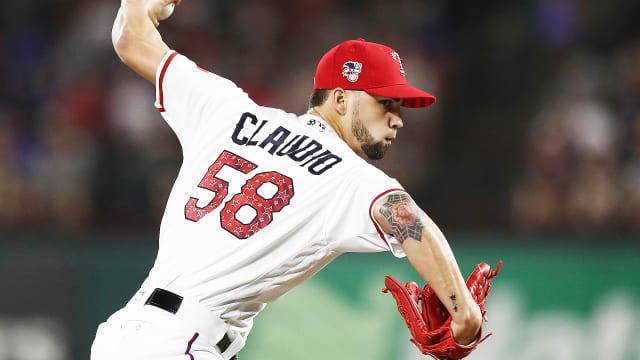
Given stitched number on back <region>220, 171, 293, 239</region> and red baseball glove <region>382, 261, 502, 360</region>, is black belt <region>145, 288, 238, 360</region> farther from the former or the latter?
red baseball glove <region>382, 261, 502, 360</region>

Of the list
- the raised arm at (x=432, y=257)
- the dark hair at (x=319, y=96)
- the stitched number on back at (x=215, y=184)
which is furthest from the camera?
the dark hair at (x=319, y=96)

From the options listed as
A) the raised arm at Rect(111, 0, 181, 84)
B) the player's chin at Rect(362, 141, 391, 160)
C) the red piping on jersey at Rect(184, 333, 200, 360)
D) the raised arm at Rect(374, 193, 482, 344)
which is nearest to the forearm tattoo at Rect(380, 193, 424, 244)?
the raised arm at Rect(374, 193, 482, 344)

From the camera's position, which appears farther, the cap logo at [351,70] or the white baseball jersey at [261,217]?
the cap logo at [351,70]

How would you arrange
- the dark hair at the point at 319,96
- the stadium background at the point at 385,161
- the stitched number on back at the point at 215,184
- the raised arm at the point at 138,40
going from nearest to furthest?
1. the stitched number on back at the point at 215,184
2. the raised arm at the point at 138,40
3. the dark hair at the point at 319,96
4. the stadium background at the point at 385,161

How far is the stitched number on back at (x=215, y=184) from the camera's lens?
11.3ft

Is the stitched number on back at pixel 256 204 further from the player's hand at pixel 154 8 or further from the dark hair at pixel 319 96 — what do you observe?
the player's hand at pixel 154 8

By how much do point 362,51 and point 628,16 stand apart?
7.48m

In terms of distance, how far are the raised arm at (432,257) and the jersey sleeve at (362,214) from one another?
65 mm

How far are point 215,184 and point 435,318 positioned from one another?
0.99m

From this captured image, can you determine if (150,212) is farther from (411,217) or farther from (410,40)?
(411,217)

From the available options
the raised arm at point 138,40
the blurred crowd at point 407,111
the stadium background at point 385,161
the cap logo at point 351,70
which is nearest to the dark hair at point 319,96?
the cap logo at point 351,70

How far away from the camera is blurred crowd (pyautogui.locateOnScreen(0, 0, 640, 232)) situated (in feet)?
25.1

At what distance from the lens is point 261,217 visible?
338 centimetres

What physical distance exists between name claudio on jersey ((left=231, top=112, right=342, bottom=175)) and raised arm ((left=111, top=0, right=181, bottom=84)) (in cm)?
46
